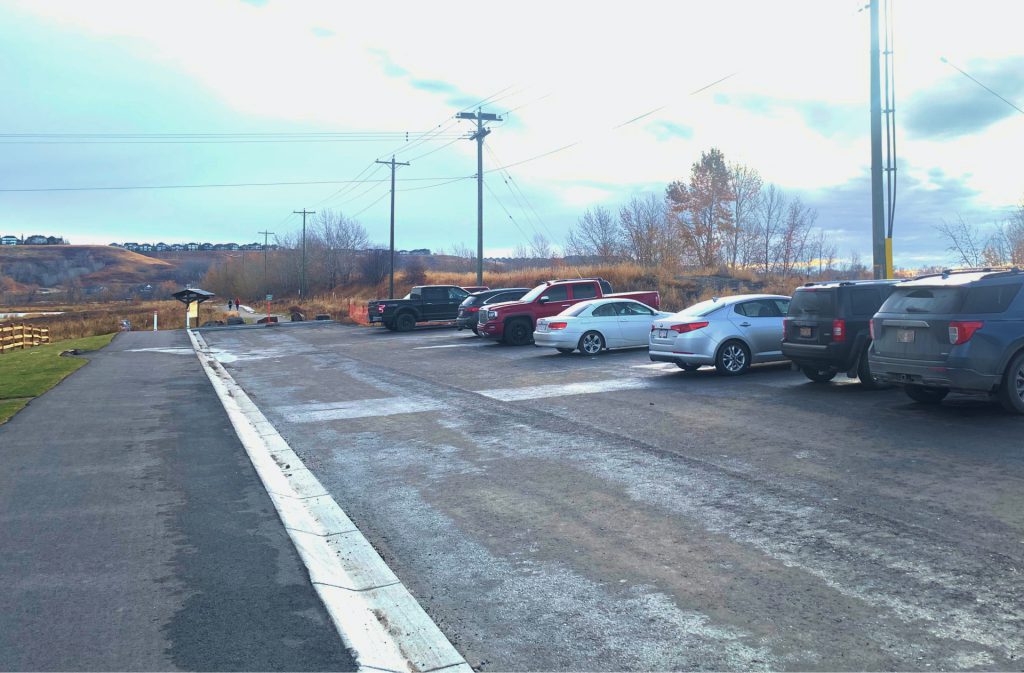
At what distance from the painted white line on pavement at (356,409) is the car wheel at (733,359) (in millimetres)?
5495

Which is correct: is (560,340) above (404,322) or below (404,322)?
below

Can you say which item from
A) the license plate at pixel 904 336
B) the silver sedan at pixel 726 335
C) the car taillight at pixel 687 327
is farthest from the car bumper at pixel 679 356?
the license plate at pixel 904 336

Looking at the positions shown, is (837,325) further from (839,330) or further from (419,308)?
(419,308)

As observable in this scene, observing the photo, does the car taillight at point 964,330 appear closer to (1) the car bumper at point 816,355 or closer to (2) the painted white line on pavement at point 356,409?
(1) the car bumper at point 816,355

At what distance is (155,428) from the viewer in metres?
11.2

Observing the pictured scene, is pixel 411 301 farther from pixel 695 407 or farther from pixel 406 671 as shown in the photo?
pixel 406 671

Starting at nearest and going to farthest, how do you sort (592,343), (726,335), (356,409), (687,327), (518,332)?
(356,409)
(726,335)
(687,327)
(592,343)
(518,332)

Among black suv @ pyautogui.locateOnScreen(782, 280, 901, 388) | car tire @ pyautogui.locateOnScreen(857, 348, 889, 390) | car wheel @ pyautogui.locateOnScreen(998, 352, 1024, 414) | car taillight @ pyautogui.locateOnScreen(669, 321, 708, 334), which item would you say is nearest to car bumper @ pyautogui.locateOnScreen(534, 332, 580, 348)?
car taillight @ pyautogui.locateOnScreen(669, 321, 708, 334)

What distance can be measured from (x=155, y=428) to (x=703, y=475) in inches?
292

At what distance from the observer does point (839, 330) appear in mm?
12727

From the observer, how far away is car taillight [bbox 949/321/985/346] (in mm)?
9945

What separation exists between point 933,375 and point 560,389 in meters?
6.27

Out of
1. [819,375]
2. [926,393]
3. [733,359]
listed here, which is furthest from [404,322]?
[926,393]

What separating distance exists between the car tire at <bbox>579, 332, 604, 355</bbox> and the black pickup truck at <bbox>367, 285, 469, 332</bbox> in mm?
16040
